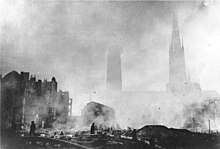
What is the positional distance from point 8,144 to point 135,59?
3156mm

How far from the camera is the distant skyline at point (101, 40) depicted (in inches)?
207

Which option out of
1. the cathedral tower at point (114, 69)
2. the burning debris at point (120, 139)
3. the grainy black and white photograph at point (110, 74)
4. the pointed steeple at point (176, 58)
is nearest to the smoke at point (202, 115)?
the grainy black and white photograph at point (110, 74)

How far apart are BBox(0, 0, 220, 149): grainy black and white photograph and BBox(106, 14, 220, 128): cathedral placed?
0.07ft

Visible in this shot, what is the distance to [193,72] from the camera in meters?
5.32

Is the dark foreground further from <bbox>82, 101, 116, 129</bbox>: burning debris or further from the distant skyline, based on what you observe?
the distant skyline

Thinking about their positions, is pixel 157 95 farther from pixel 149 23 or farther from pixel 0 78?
pixel 0 78

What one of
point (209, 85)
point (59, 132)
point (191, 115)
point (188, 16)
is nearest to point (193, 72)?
point (209, 85)

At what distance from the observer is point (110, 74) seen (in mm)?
5277

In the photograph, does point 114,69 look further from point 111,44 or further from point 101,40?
point 101,40

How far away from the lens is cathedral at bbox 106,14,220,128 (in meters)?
5.16

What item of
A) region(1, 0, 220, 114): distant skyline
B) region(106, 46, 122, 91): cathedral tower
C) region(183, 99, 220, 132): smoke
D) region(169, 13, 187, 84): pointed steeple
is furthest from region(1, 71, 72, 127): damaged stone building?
region(183, 99, 220, 132): smoke

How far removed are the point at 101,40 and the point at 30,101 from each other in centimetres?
196

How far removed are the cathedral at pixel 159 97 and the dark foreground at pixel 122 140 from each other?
20 centimetres

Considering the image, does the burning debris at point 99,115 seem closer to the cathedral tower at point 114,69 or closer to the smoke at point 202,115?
the cathedral tower at point 114,69
